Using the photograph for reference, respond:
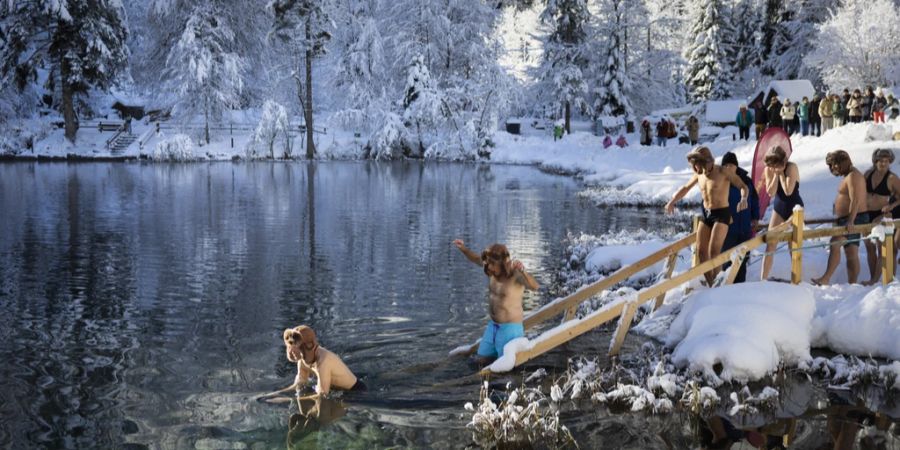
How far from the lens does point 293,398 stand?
24.8 feet

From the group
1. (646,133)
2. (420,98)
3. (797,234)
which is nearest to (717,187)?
(797,234)

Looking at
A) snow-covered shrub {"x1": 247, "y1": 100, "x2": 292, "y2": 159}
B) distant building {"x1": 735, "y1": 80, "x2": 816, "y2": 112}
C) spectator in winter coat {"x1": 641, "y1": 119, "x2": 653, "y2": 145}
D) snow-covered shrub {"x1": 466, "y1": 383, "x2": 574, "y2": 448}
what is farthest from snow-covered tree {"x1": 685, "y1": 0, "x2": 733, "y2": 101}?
snow-covered shrub {"x1": 466, "y1": 383, "x2": 574, "y2": 448}

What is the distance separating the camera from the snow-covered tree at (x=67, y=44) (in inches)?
1969

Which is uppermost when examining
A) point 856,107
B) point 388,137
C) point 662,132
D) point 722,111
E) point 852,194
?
point 722,111

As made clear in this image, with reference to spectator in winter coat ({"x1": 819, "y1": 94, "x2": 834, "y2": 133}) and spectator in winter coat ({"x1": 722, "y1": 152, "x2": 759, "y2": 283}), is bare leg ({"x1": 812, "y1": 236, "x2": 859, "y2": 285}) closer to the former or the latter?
spectator in winter coat ({"x1": 722, "y1": 152, "x2": 759, "y2": 283})

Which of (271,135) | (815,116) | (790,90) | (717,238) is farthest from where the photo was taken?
(271,135)

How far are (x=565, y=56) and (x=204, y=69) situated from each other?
86.5 feet

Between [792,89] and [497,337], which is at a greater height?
[792,89]

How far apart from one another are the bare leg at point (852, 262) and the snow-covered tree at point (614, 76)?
52.0 meters

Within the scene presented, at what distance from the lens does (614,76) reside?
6106cm

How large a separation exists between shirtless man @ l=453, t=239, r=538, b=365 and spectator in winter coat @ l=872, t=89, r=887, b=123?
2430 cm

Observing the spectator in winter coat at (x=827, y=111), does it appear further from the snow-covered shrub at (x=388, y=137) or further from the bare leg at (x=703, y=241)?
A: the snow-covered shrub at (x=388, y=137)

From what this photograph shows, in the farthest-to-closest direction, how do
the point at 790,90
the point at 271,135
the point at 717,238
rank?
the point at 271,135, the point at 790,90, the point at 717,238

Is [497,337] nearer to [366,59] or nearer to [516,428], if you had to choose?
[516,428]
